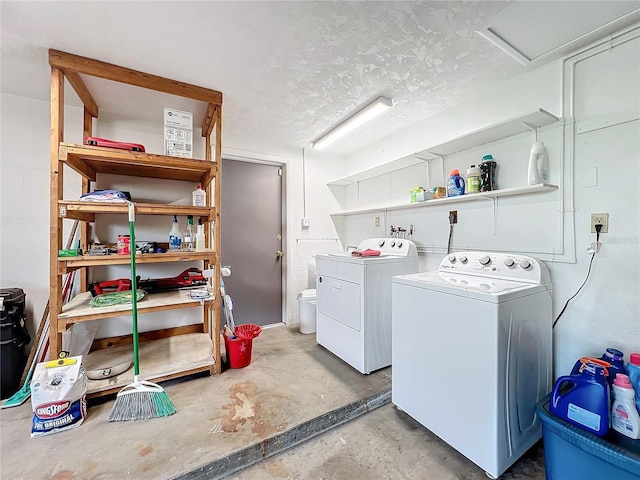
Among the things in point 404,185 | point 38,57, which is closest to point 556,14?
point 404,185

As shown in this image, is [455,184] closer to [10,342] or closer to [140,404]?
[140,404]

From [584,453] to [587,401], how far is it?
0.21 meters

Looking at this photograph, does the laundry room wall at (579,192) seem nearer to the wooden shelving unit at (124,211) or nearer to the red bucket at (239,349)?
the red bucket at (239,349)

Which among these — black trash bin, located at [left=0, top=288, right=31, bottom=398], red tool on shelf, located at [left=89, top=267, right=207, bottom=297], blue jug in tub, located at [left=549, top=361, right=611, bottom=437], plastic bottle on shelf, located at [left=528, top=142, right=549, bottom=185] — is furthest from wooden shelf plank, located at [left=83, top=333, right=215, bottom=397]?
plastic bottle on shelf, located at [left=528, top=142, right=549, bottom=185]

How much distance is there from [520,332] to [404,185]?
1.89 m

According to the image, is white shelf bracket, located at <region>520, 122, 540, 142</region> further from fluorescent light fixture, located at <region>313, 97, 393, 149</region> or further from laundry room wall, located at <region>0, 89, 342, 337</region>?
laundry room wall, located at <region>0, 89, 342, 337</region>

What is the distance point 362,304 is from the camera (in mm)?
2094

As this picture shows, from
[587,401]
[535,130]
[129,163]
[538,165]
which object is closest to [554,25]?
[535,130]

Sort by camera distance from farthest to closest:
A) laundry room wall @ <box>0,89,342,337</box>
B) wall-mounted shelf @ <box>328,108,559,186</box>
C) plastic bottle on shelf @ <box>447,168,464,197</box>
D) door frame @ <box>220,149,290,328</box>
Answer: door frame @ <box>220,149,290,328</box>, plastic bottle on shelf @ <box>447,168,464,197</box>, laundry room wall @ <box>0,89,342,337</box>, wall-mounted shelf @ <box>328,108,559,186</box>

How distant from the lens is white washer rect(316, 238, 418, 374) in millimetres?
2117

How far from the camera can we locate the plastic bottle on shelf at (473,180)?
207 centimetres

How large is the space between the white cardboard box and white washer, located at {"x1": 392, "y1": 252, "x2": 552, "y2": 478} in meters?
1.86

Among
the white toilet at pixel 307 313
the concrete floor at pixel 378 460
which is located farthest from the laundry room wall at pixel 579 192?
the white toilet at pixel 307 313

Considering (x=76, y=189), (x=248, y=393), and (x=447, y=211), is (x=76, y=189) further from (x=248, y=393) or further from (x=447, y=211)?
(x=447, y=211)
